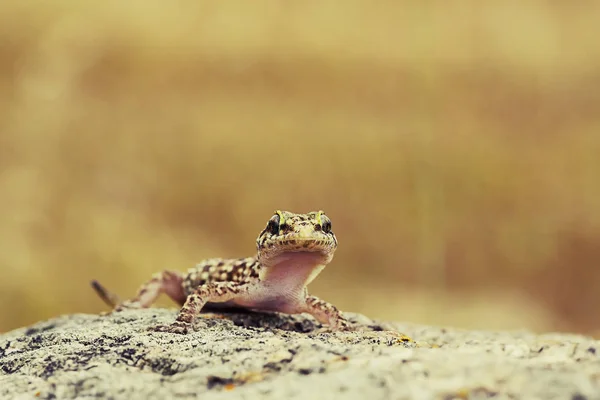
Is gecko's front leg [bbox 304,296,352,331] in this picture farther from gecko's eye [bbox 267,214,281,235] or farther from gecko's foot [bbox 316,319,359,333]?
gecko's eye [bbox 267,214,281,235]

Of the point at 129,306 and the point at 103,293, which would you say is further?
the point at 103,293

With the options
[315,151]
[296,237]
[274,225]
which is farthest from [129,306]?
[315,151]

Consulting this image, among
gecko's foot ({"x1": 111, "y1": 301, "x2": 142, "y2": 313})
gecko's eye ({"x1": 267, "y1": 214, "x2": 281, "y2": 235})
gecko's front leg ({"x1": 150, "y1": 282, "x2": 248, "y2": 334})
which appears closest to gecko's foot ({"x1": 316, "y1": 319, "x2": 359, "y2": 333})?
gecko's front leg ({"x1": 150, "y1": 282, "x2": 248, "y2": 334})

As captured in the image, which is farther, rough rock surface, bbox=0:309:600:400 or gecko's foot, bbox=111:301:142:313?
gecko's foot, bbox=111:301:142:313

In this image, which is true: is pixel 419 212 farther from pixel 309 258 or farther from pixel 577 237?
pixel 309 258

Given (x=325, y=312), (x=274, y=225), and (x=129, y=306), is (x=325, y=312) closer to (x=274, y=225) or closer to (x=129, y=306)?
(x=274, y=225)
